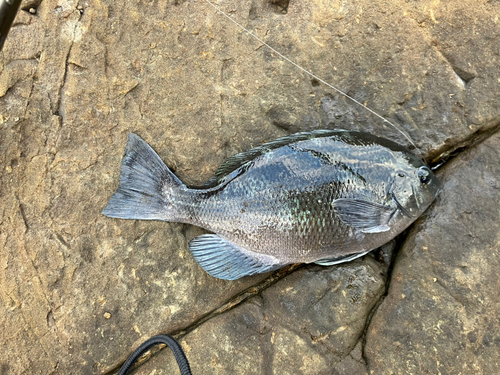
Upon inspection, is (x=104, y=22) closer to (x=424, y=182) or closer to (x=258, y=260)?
(x=258, y=260)

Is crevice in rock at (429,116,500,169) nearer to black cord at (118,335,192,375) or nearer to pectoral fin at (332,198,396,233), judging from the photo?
pectoral fin at (332,198,396,233)

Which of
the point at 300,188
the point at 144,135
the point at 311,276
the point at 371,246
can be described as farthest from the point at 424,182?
the point at 144,135

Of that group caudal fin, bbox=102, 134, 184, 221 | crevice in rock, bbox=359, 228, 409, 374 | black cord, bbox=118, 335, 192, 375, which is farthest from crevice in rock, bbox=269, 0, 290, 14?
black cord, bbox=118, 335, 192, 375

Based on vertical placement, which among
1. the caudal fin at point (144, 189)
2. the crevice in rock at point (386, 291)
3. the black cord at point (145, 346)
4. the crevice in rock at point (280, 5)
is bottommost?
the black cord at point (145, 346)

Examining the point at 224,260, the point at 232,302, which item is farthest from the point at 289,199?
the point at 232,302

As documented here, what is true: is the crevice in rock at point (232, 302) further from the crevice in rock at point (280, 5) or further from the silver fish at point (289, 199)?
the crevice in rock at point (280, 5)

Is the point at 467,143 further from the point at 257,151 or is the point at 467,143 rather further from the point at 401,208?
the point at 257,151

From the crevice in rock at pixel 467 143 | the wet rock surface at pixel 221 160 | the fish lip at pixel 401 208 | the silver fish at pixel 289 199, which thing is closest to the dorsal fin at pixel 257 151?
the silver fish at pixel 289 199
